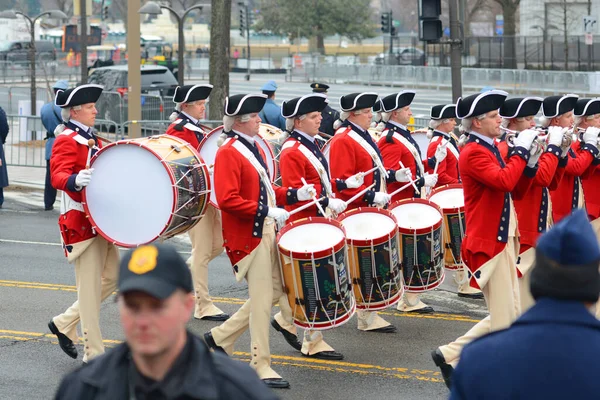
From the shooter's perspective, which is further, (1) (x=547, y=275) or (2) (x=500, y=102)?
(2) (x=500, y=102)

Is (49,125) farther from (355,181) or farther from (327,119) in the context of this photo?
(355,181)

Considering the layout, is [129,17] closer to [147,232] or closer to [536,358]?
A: [147,232]

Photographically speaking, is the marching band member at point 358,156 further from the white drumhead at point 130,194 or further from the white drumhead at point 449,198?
the white drumhead at point 130,194

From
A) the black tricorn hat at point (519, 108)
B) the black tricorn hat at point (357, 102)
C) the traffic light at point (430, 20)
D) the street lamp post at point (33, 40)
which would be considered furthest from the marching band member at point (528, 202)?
the street lamp post at point (33, 40)

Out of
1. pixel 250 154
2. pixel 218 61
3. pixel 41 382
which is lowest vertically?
pixel 41 382

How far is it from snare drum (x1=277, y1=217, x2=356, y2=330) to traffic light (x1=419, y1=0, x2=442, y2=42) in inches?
317

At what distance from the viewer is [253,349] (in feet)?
26.8

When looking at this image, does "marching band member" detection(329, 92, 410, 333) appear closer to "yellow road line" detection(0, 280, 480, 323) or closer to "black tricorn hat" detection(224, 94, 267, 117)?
"yellow road line" detection(0, 280, 480, 323)

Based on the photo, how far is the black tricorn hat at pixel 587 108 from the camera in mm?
10547

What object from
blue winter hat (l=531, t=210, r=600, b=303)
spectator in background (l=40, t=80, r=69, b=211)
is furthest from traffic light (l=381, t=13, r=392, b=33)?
blue winter hat (l=531, t=210, r=600, b=303)

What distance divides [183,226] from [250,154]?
31.4 inches

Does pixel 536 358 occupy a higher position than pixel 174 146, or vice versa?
pixel 174 146

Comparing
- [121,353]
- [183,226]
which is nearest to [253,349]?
[183,226]

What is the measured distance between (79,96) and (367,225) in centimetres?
247
